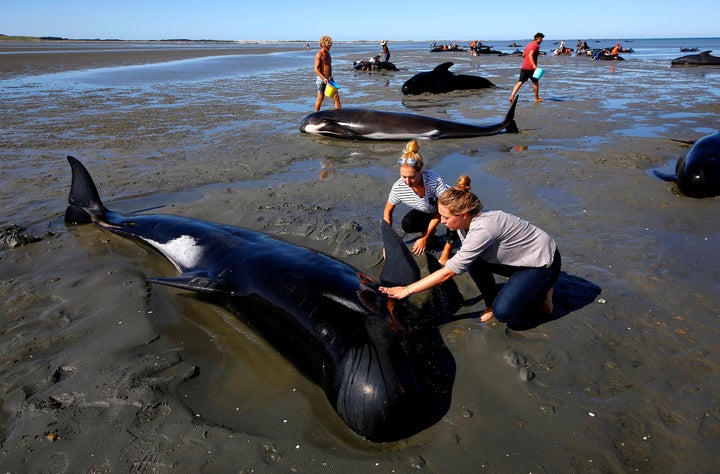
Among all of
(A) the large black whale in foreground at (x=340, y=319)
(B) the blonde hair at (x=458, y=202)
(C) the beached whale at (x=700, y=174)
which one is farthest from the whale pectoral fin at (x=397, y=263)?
(C) the beached whale at (x=700, y=174)

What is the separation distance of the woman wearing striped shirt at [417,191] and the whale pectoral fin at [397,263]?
1.00m

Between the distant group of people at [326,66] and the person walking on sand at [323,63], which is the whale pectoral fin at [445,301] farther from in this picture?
the person walking on sand at [323,63]

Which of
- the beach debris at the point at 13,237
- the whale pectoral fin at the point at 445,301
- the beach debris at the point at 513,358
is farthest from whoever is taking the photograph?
the beach debris at the point at 13,237

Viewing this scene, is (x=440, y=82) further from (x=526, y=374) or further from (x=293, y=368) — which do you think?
(x=293, y=368)

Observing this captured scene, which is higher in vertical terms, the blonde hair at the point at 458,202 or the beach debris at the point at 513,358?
the blonde hair at the point at 458,202

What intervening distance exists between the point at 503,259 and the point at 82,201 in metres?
5.39

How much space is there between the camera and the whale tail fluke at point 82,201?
594 centimetres

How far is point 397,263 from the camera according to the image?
3.77 metres

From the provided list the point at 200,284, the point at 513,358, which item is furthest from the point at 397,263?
the point at 200,284

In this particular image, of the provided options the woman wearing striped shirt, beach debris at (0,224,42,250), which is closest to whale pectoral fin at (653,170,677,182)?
the woman wearing striped shirt

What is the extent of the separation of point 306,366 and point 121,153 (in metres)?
7.83

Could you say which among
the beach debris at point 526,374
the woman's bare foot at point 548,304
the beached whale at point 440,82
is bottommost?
the beach debris at point 526,374

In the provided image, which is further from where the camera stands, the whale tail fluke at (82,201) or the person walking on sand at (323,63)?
the person walking on sand at (323,63)

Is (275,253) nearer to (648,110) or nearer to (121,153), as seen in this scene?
(121,153)
